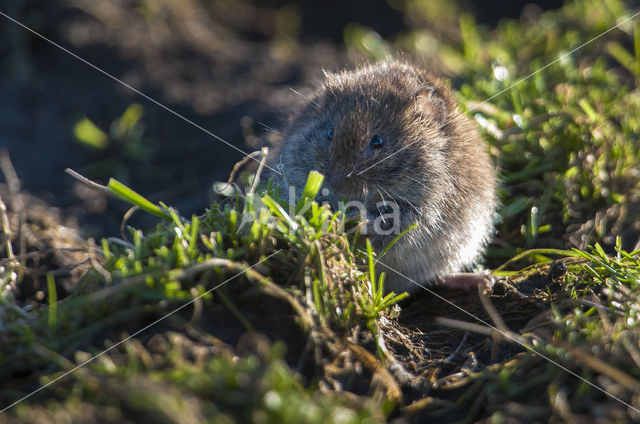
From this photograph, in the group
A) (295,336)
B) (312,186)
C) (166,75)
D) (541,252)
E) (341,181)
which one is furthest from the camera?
(166,75)

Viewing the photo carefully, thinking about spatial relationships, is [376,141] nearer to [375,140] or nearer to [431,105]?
[375,140]

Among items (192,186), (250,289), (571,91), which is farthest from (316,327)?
(571,91)

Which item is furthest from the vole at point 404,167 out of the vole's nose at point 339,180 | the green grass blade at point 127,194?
the green grass blade at point 127,194

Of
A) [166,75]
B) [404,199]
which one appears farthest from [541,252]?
[166,75]

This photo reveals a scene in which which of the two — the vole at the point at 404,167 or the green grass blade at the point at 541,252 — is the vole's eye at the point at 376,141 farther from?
the green grass blade at the point at 541,252

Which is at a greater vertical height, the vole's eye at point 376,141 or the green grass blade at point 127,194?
the vole's eye at point 376,141

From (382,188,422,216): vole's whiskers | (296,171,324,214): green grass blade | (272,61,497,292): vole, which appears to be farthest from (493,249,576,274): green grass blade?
(296,171,324,214): green grass blade
